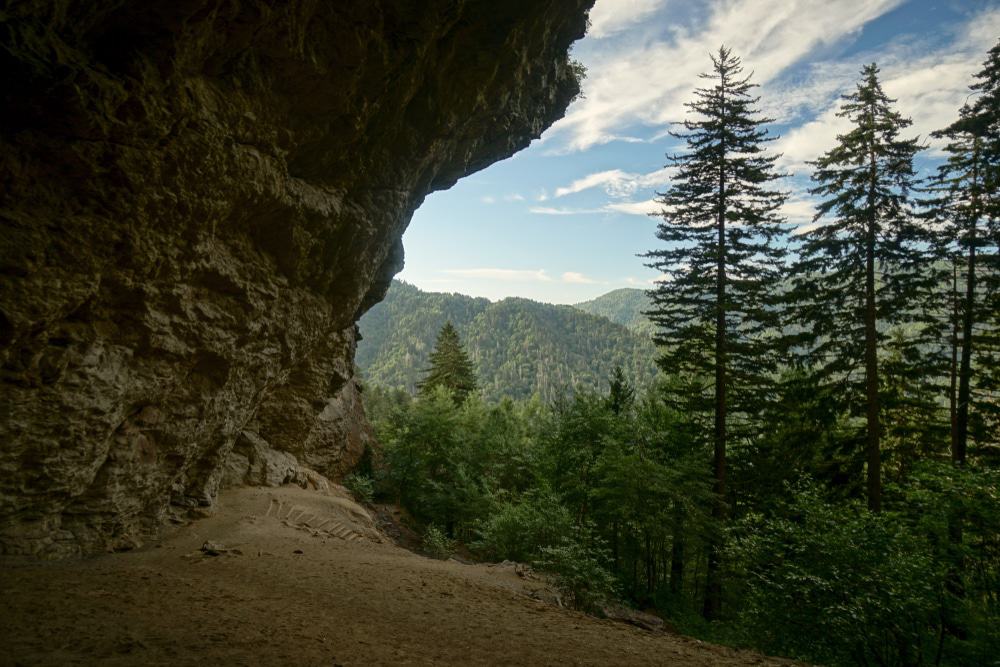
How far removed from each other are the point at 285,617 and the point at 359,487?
62.6 feet

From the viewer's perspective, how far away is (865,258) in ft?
44.8

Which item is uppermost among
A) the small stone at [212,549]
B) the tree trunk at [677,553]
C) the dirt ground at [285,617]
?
the dirt ground at [285,617]

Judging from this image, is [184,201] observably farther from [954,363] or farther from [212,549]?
[954,363]

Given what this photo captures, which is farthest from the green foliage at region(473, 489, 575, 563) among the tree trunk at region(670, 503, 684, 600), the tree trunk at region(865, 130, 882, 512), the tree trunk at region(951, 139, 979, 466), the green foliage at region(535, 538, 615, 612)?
the tree trunk at region(951, 139, 979, 466)

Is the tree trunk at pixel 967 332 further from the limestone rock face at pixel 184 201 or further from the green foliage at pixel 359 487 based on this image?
the green foliage at pixel 359 487

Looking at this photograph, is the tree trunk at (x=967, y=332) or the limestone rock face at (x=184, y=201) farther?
the tree trunk at (x=967, y=332)

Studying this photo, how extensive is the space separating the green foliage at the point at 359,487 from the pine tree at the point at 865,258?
20.1m

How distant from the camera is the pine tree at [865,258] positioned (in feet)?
43.9

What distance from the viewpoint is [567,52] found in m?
16.3

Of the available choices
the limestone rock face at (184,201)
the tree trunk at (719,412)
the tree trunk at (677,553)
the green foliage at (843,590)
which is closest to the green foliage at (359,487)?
the limestone rock face at (184,201)

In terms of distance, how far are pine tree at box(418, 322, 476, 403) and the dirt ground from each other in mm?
27645

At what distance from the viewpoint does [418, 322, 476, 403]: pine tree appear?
38.0 meters

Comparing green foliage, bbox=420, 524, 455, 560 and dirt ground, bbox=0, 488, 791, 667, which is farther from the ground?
dirt ground, bbox=0, 488, 791, 667

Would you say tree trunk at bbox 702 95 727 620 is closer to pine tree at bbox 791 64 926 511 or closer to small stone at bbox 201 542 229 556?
pine tree at bbox 791 64 926 511
